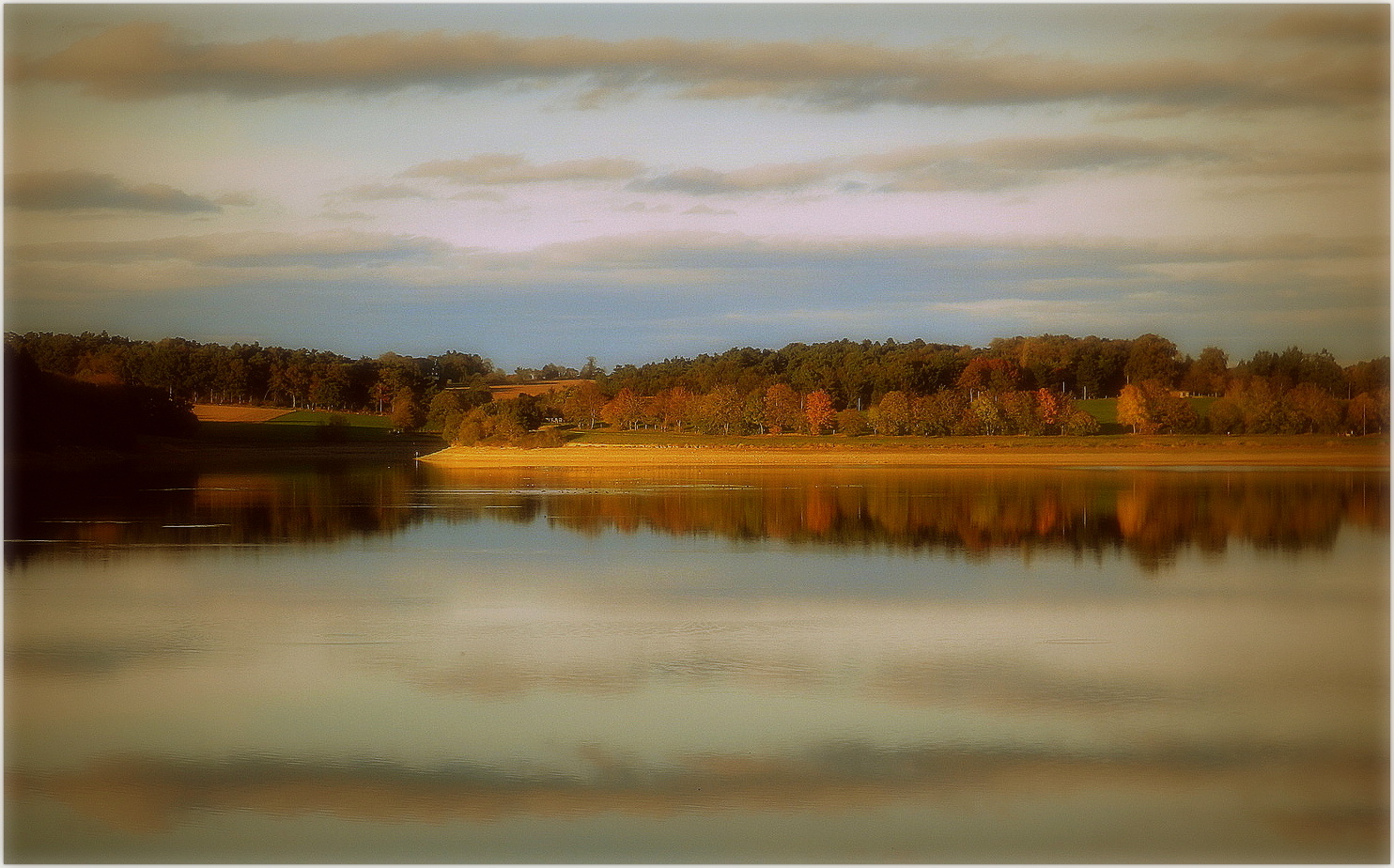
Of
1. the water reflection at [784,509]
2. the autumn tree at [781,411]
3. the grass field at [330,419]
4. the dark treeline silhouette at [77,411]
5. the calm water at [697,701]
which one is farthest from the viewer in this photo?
the grass field at [330,419]

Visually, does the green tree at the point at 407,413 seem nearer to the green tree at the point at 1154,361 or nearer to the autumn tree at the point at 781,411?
the autumn tree at the point at 781,411

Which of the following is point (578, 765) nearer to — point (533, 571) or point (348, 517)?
point (533, 571)

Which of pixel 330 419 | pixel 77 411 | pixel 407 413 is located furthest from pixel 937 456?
pixel 330 419

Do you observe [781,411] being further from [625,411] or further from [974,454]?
[974,454]

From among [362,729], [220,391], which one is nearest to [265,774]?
[362,729]

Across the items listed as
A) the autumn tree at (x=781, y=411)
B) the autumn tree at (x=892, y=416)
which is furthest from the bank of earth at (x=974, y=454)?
the autumn tree at (x=781, y=411)
